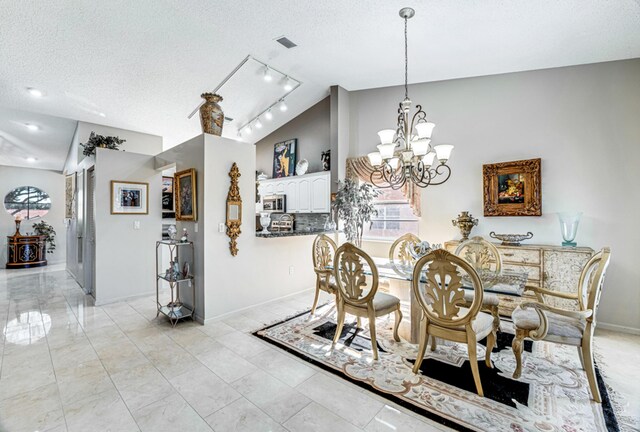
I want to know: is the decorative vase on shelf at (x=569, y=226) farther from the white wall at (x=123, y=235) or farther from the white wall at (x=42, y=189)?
the white wall at (x=42, y=189)

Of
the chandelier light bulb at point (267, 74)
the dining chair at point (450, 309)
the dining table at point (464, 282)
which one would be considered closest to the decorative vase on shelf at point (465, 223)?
the dining table at point (464, 282)

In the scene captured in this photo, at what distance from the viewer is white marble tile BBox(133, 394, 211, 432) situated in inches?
70.7

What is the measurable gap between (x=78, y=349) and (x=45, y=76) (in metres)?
3.57

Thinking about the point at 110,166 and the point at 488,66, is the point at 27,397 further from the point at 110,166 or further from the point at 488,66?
the point at 488,66

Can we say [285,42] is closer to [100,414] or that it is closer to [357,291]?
[357,291]

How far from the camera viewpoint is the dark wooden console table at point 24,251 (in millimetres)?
6949

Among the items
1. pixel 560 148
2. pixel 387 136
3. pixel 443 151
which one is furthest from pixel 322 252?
pixel 560 148

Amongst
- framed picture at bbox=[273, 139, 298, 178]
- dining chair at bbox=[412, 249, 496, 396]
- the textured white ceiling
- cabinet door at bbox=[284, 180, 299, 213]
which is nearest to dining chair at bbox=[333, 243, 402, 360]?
dining chair at bbox=[412, 249, 496, 396]

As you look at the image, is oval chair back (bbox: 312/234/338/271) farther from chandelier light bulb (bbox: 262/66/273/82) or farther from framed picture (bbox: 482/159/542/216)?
chandelier light bulb (bbox: 262/66/273/82)

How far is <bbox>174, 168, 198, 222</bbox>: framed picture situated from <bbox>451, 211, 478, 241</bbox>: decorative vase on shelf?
145 inches

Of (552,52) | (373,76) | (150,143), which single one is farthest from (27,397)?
(552,52)

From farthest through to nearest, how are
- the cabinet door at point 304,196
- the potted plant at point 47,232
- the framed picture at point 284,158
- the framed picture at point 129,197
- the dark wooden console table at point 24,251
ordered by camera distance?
the potted plant at point 47,232
the dark wooden console table at point 24,251
the framed picture at point 284,158
the cabinet door at point 304,196
the framed picture at point 129,197

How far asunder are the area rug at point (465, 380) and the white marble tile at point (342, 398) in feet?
0.40

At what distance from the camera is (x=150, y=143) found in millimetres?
5863
